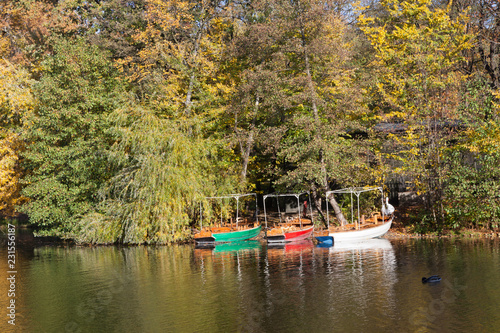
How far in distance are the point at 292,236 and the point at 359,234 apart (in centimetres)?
488

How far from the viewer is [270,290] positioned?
22094mm

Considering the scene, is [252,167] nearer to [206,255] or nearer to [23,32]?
[206,255]

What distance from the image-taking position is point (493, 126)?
33812mm

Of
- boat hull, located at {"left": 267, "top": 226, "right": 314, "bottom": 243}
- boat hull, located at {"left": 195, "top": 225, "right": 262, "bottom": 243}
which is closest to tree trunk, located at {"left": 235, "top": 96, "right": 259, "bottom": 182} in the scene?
boat hull, located at {"left": 195, "top": 225, "right": 262, "bottom": 243}

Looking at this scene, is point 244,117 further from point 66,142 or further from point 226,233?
point 66,142

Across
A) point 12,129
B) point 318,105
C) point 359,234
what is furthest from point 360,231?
point 12,129

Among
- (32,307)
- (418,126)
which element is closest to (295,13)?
(418,126)

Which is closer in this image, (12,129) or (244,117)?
(244,117)

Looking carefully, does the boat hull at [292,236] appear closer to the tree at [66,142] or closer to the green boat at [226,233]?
the green boat at [226,233]

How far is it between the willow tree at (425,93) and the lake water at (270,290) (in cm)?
528

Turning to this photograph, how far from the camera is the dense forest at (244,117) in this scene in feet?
119

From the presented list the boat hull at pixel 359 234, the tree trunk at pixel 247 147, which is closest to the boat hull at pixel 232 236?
the tree trunk at pixel 247 147

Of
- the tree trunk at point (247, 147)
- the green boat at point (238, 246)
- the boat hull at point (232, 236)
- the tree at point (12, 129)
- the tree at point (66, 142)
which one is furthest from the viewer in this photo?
the tree at point (12, 129)

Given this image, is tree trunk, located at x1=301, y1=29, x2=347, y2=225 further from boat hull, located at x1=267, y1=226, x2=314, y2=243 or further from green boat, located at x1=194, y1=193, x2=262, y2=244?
green boat, located at x1=194, y1=193, x2=262, y2=244
